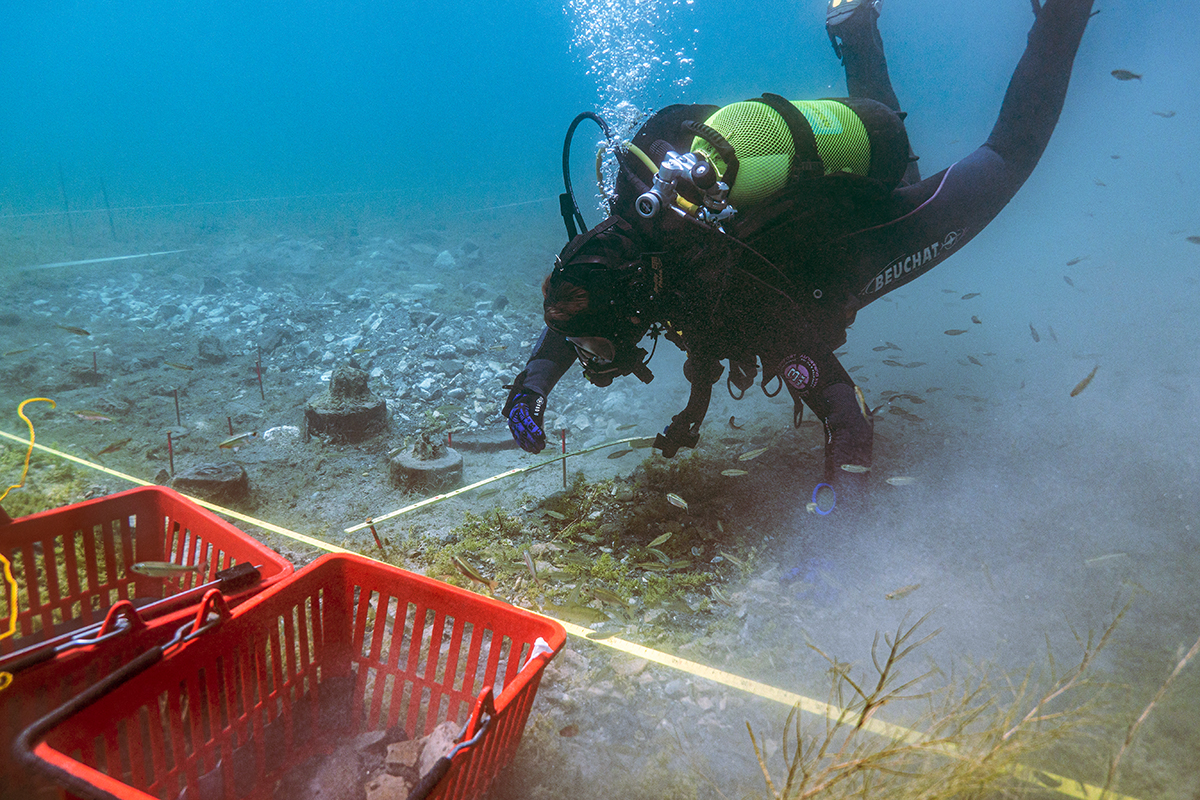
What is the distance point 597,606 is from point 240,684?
1.42 metres

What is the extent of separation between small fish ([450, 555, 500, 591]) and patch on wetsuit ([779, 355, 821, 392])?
1925mm

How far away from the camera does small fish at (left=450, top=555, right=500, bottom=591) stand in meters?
2.54

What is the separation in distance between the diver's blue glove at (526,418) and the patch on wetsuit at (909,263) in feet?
6.81

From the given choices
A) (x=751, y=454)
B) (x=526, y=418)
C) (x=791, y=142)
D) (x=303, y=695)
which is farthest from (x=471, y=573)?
(x=791, y=142)

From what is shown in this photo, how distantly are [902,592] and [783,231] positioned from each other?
1.87 meters

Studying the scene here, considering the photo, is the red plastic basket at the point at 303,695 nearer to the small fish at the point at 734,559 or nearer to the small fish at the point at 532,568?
the small fish at the point at 532,568

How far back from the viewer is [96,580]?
6.80ft

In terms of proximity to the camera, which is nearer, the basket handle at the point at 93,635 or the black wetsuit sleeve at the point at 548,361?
the basket handle at the point at 93,635

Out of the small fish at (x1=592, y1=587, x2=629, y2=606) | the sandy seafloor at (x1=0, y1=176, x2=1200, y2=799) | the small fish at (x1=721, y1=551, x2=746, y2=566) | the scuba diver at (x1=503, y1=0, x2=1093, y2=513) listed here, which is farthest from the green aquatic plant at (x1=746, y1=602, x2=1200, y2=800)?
the scuba diver at (x1=503, y1=0, x2=1093, y2=513)

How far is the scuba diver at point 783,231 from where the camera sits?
8.73ft

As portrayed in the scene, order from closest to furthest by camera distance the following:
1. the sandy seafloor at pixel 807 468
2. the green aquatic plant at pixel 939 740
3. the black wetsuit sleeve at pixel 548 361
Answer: the green aquatic plant at pixel 939 740, the sandy seafloor at pixel 807 468, the black wetsuit sleeve at pixel 548 361

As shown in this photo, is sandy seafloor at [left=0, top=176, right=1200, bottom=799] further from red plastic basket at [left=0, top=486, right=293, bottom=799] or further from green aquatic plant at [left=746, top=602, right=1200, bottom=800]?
red plastic basket at [left=0, top=486, right=293, bottom=799]

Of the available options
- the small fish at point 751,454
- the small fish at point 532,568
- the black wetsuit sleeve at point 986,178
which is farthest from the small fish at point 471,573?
the black wetsuit sleeve at point 986,178

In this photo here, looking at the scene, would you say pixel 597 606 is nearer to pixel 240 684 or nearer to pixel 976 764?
pixel 240 684
